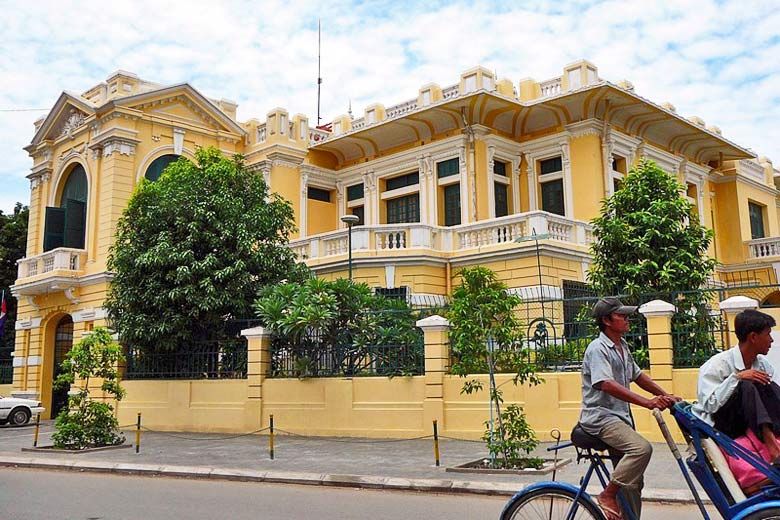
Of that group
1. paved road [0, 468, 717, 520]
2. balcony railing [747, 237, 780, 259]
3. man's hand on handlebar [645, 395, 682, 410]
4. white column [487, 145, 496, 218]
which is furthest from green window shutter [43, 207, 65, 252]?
man's hand on handlebar [645, 395, 682, 410]

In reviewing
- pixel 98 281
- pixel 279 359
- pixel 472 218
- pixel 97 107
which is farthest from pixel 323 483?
pixel 97 107

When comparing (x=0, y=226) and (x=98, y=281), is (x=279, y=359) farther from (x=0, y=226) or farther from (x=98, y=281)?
(x=0, y=226)

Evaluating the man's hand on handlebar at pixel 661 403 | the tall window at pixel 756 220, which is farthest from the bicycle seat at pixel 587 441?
the tall window at pixel 756 220

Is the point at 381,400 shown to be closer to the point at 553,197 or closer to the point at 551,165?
the point at 553,197

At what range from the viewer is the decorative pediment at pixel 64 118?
91.6ft

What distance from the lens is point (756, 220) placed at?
109ft

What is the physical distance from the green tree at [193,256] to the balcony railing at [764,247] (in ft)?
64.3

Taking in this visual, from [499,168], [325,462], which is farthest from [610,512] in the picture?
[499,168]

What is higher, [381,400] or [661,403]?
[661,403]

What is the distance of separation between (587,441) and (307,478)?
20.0 feet

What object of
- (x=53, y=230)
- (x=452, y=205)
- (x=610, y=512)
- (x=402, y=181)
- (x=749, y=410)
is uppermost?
(x=402, y=181)

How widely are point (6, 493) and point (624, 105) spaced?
20.8m

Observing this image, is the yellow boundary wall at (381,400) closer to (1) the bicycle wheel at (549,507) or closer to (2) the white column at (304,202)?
(1) the bicycle wheel at (549,507)

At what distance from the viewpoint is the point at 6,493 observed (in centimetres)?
966
